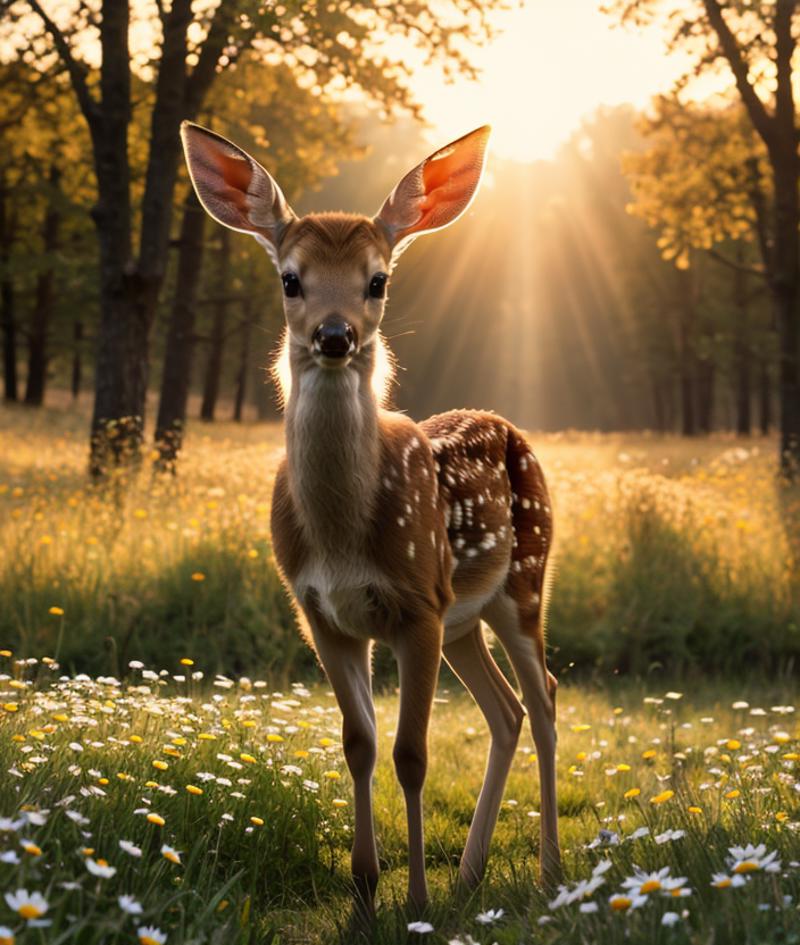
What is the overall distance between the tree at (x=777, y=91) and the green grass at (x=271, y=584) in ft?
16.8

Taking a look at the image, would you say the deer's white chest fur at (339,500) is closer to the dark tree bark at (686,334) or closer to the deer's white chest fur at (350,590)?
the deer's white chest fur at (350,590)

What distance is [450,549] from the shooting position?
4.96m

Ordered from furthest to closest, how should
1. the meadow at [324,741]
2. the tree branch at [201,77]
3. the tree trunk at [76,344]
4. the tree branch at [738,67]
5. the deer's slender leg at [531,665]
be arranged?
1. the tree trunk at [76,344]
2. the tree branch at [738,67]
3. the tree branch at [201,77]
4. the deer's slender leg at [531,665]
5. the meadow at [324,741]

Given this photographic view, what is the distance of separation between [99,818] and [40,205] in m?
30.4

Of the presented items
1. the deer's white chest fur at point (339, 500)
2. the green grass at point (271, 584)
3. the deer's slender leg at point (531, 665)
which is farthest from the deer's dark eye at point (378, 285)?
the green grass at point (271, 584)

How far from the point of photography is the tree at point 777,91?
49.9 ft

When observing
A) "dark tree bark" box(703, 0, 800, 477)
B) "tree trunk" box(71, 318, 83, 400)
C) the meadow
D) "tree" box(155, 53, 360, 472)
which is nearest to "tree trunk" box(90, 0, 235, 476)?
the meadow

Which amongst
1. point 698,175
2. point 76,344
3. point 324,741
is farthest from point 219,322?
point 324,741

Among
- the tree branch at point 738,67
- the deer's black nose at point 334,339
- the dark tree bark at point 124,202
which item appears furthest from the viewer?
the tree branch at point 738,67

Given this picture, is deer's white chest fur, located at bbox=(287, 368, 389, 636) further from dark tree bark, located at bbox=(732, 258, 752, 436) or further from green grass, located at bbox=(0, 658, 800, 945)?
dark tree bark, located at bbox=(732, 258, 752, 436)

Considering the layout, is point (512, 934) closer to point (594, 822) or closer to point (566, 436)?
point (594, 822)

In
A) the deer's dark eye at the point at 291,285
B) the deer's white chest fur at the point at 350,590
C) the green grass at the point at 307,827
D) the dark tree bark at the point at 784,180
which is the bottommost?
the green grass at the point at 307,827

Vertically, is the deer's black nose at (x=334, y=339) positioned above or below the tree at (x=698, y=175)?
below

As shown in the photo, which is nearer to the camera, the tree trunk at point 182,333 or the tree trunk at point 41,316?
the tree trunk at point 182,333
